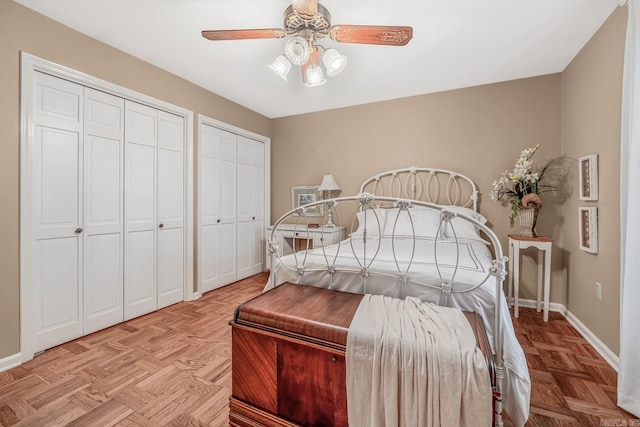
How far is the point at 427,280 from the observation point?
1523 mm

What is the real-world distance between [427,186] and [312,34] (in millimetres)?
2322

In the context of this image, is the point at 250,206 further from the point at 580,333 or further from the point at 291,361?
the point at 580,333

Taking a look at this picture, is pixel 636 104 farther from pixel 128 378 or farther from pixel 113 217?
pixel 113 217

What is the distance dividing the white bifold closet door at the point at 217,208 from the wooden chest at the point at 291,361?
2.18m

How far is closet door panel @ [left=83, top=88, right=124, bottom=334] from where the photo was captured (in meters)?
2.31

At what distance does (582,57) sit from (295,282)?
313cm

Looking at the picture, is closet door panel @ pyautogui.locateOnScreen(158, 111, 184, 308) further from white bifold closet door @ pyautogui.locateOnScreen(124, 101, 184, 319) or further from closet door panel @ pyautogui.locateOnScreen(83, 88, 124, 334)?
closet door panel @ pyautogui.locateOnScreen(83, 88, 124, 334)

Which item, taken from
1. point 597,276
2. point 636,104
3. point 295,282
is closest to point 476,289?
point 295,282

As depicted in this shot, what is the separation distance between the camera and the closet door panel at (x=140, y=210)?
2.60 metres

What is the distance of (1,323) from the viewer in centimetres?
184

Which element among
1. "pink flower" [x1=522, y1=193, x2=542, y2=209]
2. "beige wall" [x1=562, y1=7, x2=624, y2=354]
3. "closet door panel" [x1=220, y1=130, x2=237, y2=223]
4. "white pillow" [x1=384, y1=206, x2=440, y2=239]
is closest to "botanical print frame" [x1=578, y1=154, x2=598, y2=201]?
"beige wall" [x1=562, y1=7, x2=624, y2=354]

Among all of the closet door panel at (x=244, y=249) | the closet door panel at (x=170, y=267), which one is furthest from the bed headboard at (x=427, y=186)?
the closet door panel at (x=170, y=267)

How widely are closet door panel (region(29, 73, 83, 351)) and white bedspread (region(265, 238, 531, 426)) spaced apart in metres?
1.69

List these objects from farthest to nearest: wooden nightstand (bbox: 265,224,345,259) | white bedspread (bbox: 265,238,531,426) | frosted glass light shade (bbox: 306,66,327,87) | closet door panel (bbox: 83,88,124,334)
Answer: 1. wooden nightstand (bbox: 265,224,345,259)
2. closet door panel (bbox: 83,88,124,334)
3. frosted glass light shade (bbox: 306,66,327,87)
4. white bedspread (bbox: 265,238,531,426)
